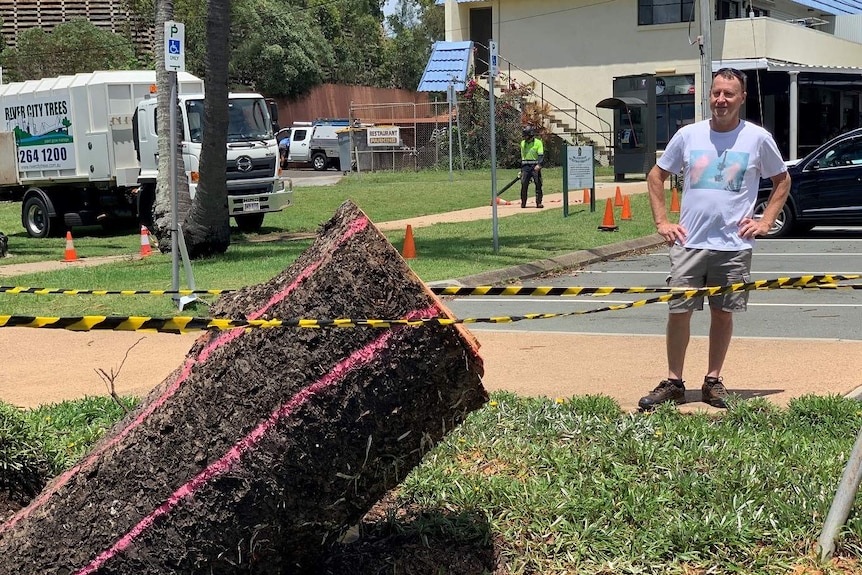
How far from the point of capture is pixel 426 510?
4.41m

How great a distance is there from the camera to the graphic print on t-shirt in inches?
229

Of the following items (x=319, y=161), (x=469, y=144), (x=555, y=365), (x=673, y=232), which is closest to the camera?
(x=673, y=232)

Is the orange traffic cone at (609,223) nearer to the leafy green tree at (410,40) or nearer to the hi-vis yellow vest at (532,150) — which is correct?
the hi-vis yellow vest at (532,150)

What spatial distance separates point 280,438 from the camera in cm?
347

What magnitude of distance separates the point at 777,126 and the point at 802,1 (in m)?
13.8

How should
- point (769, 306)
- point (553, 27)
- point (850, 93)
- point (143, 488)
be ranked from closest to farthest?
point (143, 488) < point (769, 306) < point (850, 93) < point (553, 27)

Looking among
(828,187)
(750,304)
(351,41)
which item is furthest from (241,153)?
(351,41)

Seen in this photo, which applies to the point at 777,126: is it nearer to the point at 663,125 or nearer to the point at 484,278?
the point at 663,125

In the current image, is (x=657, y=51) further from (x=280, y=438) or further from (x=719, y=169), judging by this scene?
(x=280, y=438)

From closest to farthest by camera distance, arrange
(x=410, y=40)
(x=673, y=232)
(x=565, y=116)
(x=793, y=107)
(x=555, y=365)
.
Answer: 1. (x=673, y=232)
2. (x=555, y=365)
3. (x=793, y=107)
4. (x=565, y=116)
5. (x=410, y=40)

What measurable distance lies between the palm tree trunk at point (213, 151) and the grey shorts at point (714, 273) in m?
9.80

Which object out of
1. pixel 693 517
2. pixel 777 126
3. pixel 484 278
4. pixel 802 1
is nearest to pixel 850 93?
pixel 777 126

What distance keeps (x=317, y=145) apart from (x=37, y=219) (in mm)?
22097

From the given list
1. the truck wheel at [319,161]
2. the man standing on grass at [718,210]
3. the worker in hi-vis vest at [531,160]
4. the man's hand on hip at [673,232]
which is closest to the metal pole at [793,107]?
the worker in hi-vis vest at [531,160]
